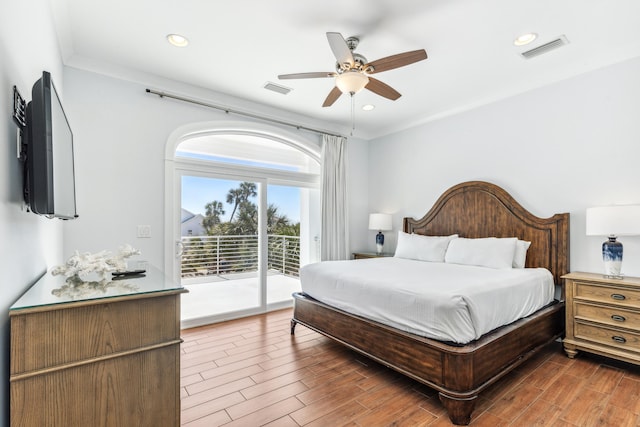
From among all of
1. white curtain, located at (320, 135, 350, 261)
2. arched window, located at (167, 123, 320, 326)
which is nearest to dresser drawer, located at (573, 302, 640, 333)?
white curtain, located at (320, 135, 350, 261)

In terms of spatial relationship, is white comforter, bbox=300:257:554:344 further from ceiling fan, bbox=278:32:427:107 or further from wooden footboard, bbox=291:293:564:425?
ceiling fan, bbox=278:32:427:107

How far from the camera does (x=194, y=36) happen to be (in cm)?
266

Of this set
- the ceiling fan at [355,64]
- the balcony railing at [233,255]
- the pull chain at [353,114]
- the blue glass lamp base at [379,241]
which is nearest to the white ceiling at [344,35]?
the ceiling fan at [355,64]

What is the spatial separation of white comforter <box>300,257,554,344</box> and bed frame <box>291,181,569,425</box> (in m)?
0.08

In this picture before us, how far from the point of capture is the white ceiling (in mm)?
2309

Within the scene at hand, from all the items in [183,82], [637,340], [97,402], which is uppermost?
[183,82]

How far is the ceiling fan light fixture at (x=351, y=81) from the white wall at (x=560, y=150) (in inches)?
85.6

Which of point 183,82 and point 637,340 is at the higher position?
point 183,82

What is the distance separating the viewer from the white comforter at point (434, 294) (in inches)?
81.4

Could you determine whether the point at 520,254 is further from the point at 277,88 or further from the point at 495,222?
the point at 277,88

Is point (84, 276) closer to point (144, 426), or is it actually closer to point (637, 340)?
point (144, 426)

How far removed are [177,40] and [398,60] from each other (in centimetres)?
189

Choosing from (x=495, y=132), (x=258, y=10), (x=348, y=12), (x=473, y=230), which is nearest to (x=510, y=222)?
(x=473, y=230)

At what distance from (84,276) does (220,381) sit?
1435 mm
